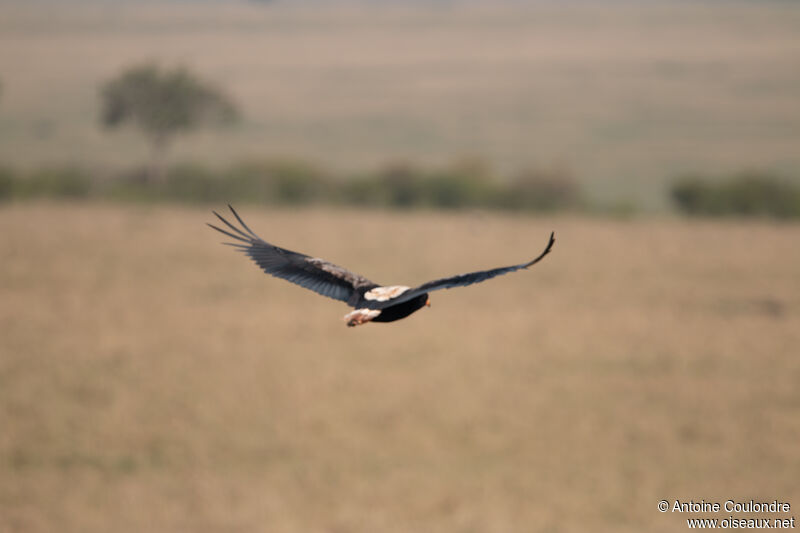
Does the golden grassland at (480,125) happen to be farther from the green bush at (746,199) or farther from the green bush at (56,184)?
the green bush at (56,184)

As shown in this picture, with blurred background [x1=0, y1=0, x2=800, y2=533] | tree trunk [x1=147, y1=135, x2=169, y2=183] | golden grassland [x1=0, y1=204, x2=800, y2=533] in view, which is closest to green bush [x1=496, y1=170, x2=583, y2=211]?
blurred background [x1=0, y1=0, x2=800, y2=533]

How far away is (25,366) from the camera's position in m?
43.2

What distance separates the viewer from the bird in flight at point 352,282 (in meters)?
7.87

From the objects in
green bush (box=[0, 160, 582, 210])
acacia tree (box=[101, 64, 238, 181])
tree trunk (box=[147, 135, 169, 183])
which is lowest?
green bush (box=[0, 160, 582, 210])

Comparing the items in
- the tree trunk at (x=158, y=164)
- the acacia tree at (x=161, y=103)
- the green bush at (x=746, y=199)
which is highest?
the acacia tree at (x=161, y=103)

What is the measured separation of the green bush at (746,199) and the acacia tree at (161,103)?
159 ft

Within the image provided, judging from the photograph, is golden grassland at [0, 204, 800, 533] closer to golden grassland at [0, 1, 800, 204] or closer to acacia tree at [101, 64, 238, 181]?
acacia tree at [101, 64, 238, 181]

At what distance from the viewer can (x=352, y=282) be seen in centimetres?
898

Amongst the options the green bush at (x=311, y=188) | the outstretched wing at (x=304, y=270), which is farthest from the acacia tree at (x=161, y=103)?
the outstretched wing at (x=304, y=270)

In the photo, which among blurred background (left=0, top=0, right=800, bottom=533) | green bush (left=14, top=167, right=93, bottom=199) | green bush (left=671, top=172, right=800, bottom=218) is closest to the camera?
blurred background (left=0, top=0, right=800, bottom=533)

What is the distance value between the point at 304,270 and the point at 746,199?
9550cm

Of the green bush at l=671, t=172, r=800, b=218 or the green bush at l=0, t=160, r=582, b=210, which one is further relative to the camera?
the green bush at l=671, t=172, r=800, b=218

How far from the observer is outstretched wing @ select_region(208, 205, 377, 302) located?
892cm

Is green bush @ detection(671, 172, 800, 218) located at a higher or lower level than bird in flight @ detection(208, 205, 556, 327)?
lower
